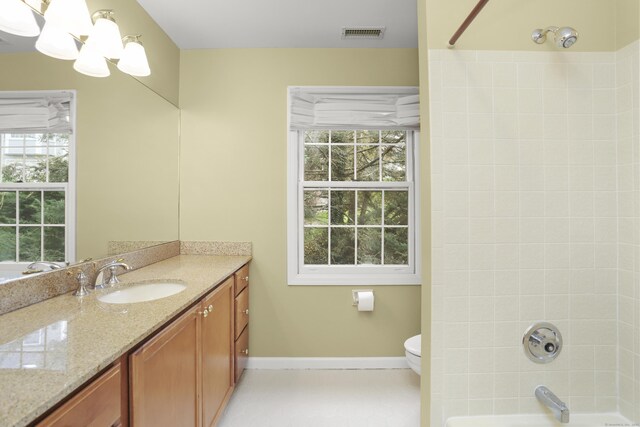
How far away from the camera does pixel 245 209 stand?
8.05 feet

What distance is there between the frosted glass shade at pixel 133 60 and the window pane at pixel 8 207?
0.96m

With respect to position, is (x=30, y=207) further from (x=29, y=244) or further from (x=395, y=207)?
(x=395, y=207)

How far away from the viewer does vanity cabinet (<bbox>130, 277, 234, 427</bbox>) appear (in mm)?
998

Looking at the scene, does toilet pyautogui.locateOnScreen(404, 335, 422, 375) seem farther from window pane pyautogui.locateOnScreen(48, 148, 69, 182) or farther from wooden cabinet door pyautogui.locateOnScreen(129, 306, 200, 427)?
window pane pyautogui.locateOnScreen(48, 148, 69, 182)

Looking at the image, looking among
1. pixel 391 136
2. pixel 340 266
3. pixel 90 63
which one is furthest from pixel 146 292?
pixel 391 136

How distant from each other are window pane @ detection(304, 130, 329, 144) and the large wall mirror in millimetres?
1064

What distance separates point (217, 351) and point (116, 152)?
1298 millimetres

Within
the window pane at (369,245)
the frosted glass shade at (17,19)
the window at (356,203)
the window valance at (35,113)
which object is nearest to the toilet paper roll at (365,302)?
the window at (356,203)

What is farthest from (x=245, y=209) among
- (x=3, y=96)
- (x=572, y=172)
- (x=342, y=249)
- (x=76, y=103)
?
(x=572, y=172)

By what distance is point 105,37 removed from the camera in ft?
5.07

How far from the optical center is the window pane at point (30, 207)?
1216mm

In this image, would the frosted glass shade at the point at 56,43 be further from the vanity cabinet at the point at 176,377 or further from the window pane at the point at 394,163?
the window pane at the point at 394,163

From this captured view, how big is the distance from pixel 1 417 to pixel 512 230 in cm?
151

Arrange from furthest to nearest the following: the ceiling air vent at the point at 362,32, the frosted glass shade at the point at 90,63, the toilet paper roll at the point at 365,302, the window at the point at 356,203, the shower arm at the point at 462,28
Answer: the window at the point at 356,203 < the toilet paper roll at the point at 365,302 < the ceiling air vent at the point at 362,32 < the frosted glass shade at the point at 90,63 < the shower arm at the point at 462,28
